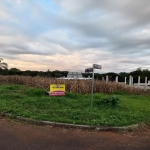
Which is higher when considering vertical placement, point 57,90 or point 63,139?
point 57,90

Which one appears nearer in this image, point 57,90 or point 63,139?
point 63,139

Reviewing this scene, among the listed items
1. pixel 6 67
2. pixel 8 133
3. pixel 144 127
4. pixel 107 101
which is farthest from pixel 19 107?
pixel 6 67

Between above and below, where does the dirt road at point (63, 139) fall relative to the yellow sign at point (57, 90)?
below

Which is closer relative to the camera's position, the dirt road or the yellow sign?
the dirt road

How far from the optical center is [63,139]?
224 inches

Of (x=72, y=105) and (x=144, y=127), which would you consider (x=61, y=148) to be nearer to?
(x=144, y=127)

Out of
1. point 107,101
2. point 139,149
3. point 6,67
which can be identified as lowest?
point 139,149

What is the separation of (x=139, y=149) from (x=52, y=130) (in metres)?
2.58

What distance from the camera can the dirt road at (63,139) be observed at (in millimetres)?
5141

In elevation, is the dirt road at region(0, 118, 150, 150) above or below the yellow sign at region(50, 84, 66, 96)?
below

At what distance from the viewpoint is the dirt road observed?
5141 mm

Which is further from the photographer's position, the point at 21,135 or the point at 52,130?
the point at 52,130

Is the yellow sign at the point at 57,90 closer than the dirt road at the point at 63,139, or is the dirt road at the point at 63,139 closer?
the dirt road at the point at 63,139

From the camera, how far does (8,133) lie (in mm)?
6055
